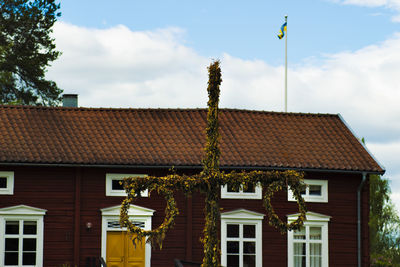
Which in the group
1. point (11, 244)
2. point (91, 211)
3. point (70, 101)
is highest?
point (70, 101)

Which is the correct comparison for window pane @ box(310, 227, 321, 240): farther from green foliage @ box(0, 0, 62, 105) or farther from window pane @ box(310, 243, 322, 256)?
green foliage @ box(0, 0, 62, 105)

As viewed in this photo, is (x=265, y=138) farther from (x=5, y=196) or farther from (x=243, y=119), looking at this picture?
(x=5, y=196)

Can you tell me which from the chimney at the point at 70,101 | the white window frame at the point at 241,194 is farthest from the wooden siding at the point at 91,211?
the chimney at the point at 70,101

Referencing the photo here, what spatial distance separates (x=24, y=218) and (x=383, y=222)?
2976 centimetres

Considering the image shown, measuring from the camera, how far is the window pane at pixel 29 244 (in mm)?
25594

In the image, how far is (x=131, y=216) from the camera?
86.0 feet

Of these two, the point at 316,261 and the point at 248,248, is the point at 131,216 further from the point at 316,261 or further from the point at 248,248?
the point at 316,261

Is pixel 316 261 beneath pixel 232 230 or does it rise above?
beneath

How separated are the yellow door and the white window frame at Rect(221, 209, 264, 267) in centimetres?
284

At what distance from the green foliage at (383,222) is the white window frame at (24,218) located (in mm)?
27854

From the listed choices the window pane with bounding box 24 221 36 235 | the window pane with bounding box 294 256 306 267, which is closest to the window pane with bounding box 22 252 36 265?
the window pane with bounding box 24 221 36 235

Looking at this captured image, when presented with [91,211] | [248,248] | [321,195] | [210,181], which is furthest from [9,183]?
[210,181]

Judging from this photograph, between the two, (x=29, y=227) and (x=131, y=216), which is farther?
(x=131, y=216)

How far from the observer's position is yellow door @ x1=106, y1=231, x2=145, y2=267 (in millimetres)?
26062
